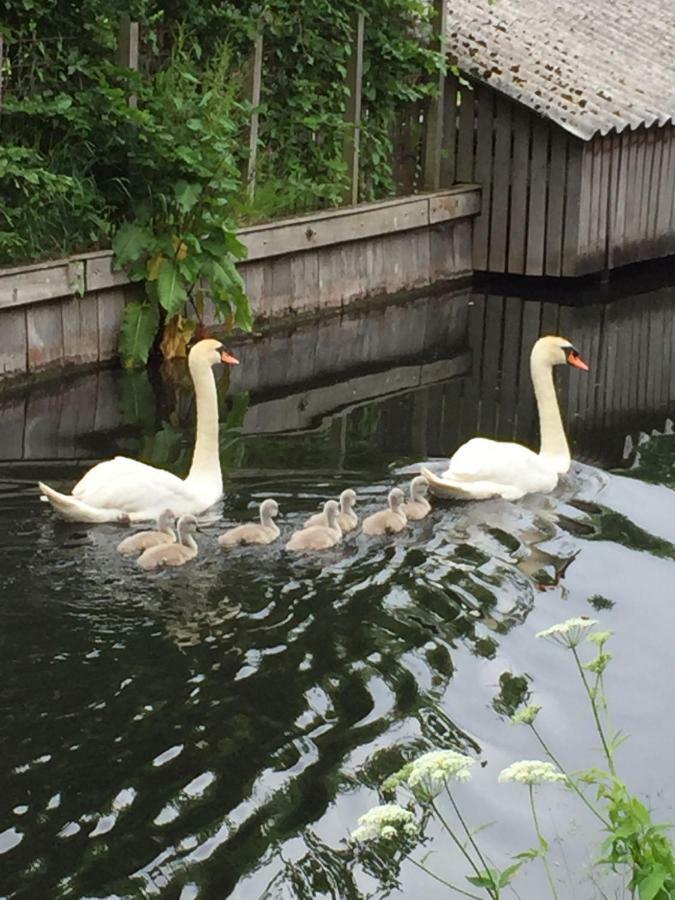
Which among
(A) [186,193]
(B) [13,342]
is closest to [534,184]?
(A) [186,193]

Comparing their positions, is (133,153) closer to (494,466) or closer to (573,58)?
(494,466)

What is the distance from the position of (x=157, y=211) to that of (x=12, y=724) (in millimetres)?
7182

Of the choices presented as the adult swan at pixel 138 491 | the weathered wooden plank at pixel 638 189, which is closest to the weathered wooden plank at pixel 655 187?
the weathered wooden plank at pixel 638 189

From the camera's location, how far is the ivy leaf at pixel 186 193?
12797 millimetres

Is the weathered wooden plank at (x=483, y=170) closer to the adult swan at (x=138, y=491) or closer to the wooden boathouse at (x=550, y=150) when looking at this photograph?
the wooden boathouse at (x=550, y=150)

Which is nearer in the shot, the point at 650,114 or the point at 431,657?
the point at 431,657

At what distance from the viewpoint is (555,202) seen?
58.5ft

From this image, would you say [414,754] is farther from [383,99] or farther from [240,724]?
[383,99]

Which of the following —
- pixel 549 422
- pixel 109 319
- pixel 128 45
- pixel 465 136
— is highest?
pixel 128 45

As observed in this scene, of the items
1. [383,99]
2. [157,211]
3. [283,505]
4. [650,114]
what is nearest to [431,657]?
[283,505]

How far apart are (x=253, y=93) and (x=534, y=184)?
387 centimetres

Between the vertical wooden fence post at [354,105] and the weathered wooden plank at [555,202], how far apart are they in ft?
7.27

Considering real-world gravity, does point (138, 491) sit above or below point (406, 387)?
below

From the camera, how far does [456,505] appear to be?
10023 mm
